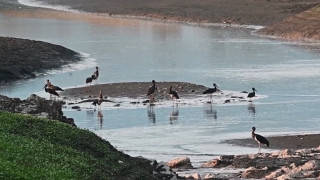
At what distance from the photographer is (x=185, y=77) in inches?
1884

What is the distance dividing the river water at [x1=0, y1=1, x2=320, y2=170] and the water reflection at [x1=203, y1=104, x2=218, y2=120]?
1.5 inches

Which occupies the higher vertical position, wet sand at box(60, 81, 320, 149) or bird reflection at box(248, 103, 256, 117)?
wet sand at box(60, 81, 320, 149)

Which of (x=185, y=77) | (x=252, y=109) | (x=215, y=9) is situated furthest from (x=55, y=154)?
(x=215, y=9)

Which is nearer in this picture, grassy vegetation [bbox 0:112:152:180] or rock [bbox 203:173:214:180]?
grassy vegetation [bbox 0:112:152:180]

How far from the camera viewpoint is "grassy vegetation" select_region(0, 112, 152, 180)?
1675cm

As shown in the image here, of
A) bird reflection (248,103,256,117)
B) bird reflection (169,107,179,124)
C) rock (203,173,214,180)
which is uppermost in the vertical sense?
bird reflection (248,103,256,117)

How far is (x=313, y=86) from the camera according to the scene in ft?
140

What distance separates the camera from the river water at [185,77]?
100ft

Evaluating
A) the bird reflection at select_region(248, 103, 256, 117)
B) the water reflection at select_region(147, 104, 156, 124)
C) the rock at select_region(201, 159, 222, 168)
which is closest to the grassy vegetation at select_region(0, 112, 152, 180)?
the rock at select_region(201, 159, 222, 168)

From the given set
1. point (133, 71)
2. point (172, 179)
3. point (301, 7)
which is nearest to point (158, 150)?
point (172, 179)

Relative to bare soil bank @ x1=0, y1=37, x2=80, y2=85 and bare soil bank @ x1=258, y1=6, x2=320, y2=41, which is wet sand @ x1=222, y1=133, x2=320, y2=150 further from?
bare soil bank @ x1=258, y1=6, x2=320, y2=41

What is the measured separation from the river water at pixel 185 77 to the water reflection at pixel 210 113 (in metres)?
0.04

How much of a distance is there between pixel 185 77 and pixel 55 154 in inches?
1155

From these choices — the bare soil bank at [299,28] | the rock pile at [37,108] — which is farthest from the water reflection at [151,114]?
the bare soil bank at [299,28]
